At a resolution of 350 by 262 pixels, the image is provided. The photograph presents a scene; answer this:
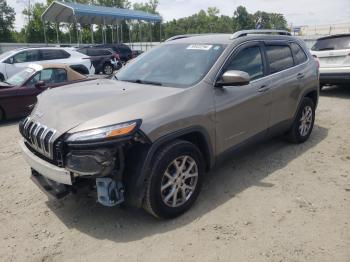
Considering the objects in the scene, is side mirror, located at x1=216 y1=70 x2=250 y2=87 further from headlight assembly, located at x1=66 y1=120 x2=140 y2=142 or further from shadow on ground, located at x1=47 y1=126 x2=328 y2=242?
headlight assembly, located at x1=66 y1=120 x2=140 y2=142

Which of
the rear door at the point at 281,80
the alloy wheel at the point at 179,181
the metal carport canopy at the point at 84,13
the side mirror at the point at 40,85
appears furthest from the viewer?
the metal carport canopy at the point at 84,13

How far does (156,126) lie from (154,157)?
28cm

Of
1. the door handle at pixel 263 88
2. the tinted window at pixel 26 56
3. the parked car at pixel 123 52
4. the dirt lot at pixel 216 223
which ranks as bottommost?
the dirt lot at pixel 216 223

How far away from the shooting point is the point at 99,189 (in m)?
3.12

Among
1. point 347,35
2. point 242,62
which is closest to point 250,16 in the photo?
point 347,35

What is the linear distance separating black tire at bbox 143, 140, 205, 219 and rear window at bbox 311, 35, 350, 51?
740 cm

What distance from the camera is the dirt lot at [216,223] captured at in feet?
9.89

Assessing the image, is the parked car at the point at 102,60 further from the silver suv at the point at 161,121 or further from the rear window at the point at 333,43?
the silver suv at the point at 161,121

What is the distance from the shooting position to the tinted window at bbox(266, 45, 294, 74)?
4.72 metres

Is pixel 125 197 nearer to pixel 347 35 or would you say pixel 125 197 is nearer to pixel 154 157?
pixel 154 157

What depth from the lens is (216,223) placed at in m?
3.43

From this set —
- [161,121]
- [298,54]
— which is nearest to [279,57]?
[298,54]

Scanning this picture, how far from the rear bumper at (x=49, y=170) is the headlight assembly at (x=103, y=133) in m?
0.31

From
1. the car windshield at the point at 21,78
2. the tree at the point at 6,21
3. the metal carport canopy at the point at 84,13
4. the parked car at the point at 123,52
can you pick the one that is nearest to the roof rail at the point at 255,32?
the car windshield at the point at 21,78
